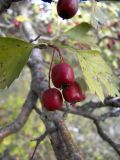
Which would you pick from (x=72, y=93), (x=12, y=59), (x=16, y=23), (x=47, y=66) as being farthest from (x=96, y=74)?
(x=16, y=23)

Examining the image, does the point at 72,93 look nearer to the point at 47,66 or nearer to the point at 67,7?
the point at 67,7

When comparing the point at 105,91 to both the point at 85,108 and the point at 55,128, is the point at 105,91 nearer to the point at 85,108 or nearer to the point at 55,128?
the point at 55,128

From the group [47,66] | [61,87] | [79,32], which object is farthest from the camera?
[47,66]

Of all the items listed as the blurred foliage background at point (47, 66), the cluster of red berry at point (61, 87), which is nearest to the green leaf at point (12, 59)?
the cluster of red berry at point (61, 87)

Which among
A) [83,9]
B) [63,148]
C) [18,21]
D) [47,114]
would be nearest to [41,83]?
[47,114]

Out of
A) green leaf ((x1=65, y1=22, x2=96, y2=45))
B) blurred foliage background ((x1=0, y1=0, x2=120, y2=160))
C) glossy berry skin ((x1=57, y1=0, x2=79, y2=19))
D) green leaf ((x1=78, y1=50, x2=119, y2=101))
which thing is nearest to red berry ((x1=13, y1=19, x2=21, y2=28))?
blurred foliage background ((x1=0, y1=0, x2=120, y2=160))

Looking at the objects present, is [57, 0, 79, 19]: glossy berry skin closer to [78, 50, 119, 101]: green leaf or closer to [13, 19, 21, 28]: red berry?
[78, 50, 119, 101]: green leaf

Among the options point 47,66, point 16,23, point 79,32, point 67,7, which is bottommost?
point 16,23
